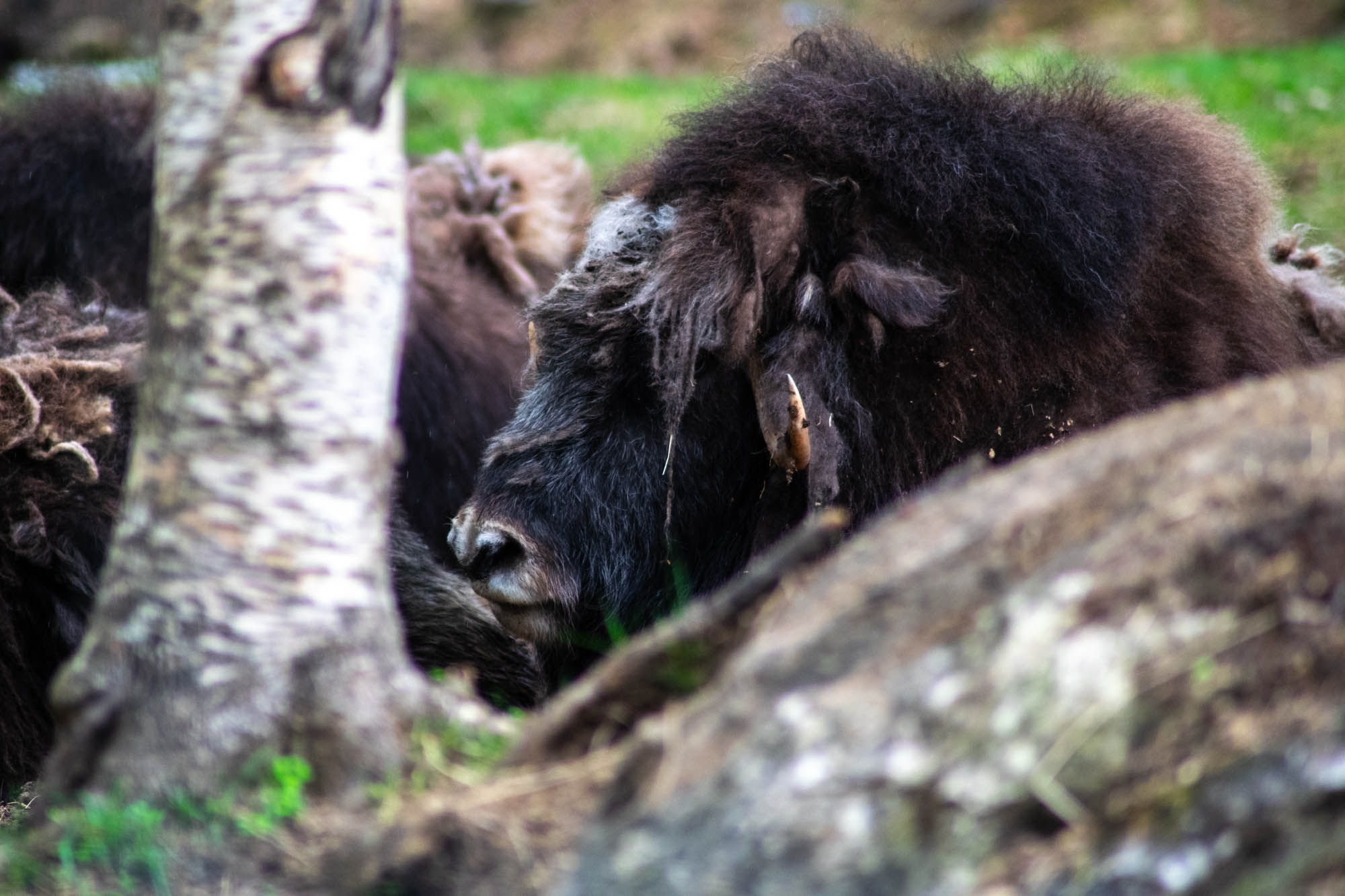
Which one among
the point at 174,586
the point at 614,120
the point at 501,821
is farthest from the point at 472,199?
the point at 614,120

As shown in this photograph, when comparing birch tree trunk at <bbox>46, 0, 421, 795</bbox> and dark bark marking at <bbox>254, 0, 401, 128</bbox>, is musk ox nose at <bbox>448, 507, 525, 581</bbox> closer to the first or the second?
birch tree trunk at <bbox>46, 0, 421, 795</bbox>

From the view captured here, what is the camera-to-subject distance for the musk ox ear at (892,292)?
2717mm

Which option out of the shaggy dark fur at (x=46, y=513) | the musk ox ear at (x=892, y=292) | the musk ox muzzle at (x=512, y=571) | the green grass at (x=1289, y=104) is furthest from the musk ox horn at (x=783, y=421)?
the green grass at (x=1289, y=104)

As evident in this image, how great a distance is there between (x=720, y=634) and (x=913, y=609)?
29 cm

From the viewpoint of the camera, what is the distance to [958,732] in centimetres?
136

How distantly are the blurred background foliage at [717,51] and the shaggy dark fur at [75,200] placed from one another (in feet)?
6.78

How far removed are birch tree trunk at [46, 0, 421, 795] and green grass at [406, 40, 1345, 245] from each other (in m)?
5.16

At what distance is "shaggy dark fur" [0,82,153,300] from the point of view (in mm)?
4238

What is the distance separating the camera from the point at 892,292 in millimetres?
2719

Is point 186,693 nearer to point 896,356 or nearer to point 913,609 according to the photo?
point 913,609

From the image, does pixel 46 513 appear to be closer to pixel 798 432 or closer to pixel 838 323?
pixel 798 432

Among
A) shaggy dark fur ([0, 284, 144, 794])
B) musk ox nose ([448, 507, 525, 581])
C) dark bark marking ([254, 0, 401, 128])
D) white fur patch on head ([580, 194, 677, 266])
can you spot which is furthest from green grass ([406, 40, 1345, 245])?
dark bark marking ([254, 0, 401, 128])

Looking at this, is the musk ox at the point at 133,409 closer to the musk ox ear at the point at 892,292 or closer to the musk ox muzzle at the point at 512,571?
the musk ox muzzle at the point at 512,571

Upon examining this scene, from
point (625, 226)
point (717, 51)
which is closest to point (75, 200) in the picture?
point (625, 226)
